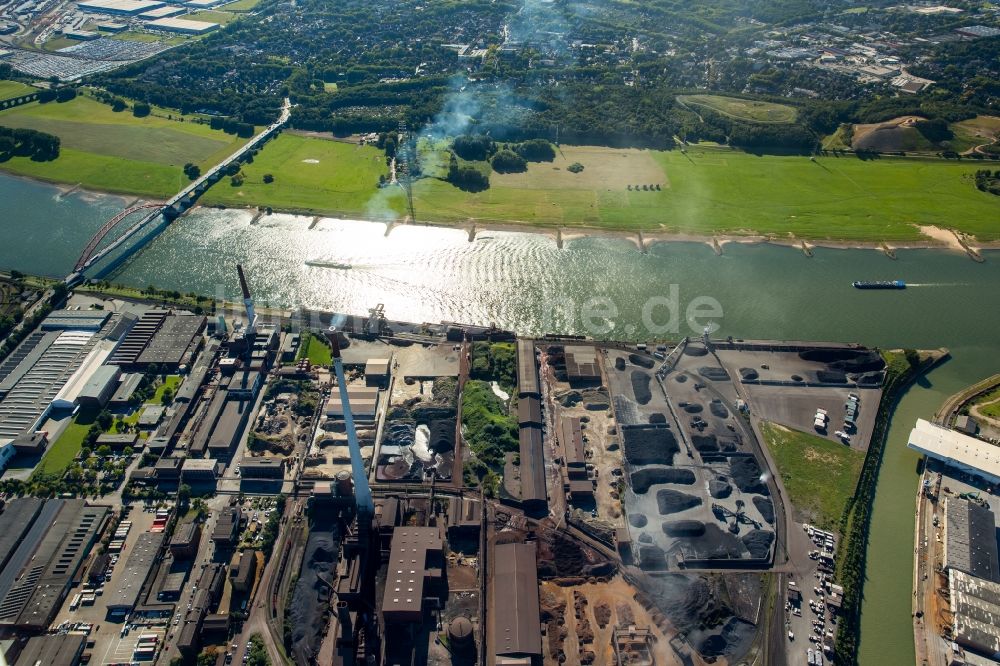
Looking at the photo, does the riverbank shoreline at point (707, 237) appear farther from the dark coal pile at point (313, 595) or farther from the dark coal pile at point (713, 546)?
the dark coal pile at point (313, 595)

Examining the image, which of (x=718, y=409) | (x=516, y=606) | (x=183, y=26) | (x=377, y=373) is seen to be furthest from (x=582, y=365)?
(x=183, y=26)

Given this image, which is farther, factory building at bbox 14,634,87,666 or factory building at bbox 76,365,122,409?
factory building at bbox 76,365,122,409

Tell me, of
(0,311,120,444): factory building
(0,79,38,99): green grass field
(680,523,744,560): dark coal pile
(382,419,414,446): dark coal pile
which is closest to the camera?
(680,523,744,560): dark coal pile

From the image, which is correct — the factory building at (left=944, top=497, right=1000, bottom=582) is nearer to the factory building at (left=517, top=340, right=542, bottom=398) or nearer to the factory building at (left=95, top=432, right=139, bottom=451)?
the factory building at (left=517, top=340, right=542, bottom=398)

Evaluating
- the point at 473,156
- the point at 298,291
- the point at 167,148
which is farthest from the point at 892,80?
the point at 167,148

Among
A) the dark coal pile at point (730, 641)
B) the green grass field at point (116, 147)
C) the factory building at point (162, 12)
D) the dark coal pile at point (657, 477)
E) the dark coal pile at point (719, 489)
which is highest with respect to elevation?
the factory building at point (162, 12)

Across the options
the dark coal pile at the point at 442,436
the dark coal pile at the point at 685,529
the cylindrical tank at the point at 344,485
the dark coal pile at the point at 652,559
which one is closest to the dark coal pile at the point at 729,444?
the dark coal pile at the point at 685,529

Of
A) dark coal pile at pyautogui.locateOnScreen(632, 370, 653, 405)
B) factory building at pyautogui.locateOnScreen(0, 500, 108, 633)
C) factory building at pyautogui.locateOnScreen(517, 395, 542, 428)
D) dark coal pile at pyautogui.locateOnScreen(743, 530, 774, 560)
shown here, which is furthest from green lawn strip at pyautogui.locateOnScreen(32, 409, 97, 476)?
dark coal pile at pyautogui.locateOnScreen(743, 530, 774, 560)
